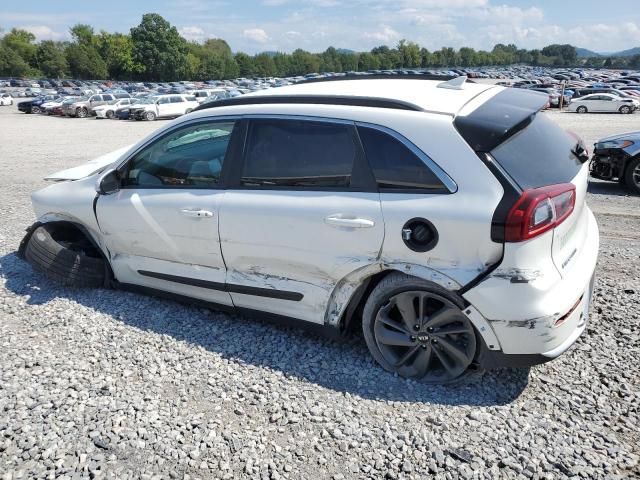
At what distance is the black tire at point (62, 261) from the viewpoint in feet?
14.4

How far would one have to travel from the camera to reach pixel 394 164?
302 centimetres

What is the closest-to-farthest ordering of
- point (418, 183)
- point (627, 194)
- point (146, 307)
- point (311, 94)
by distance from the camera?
point (418, 183) < point (311, 94) < point (146, 307) < point (627, 194)

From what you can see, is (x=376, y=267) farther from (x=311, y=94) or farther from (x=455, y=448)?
(x=311, y=94)

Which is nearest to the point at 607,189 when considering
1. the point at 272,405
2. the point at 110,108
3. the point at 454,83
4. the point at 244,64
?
the point at 454,83

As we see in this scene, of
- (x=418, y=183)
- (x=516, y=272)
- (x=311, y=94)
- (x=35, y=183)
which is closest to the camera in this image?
(x=516, y=272)

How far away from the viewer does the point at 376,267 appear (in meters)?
3.08

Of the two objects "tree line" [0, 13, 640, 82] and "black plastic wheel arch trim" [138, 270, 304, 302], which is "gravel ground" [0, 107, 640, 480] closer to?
"black plastic wheel arch trim" [138, 270, 304, 302]

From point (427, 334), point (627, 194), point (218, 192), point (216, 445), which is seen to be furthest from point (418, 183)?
point (627, 194)

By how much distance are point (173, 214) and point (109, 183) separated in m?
0.72

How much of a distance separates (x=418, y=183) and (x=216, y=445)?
5.92 ft

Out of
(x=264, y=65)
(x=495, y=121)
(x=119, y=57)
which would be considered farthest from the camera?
(x=264, y=65)

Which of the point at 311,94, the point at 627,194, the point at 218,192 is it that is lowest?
the point at 627,194

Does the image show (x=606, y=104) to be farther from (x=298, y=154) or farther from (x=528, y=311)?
(x=528, y=311)

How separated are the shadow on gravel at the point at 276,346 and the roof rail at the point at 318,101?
1.65 meters
